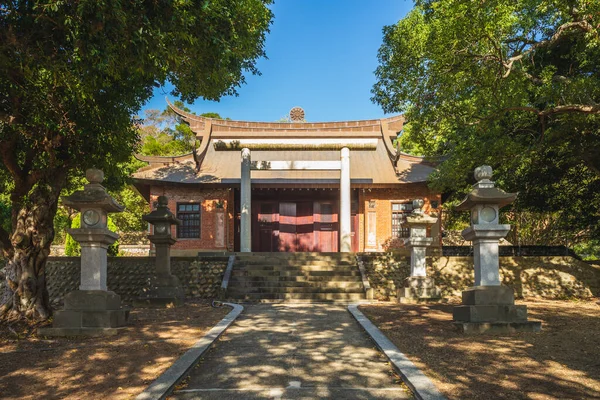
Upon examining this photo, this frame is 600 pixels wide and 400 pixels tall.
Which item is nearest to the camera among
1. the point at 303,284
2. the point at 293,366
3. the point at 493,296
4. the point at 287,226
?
the point at 293,366

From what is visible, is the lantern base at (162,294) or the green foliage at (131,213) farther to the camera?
the green foliage at (131,213)

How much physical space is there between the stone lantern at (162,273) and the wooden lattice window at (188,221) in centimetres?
818

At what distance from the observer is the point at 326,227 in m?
21.5

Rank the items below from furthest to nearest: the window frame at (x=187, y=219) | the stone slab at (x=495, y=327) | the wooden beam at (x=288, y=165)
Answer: the window frame at (x=187, y=219), the wooden beam at (x=288, y=165), the stone slab at (x=495, y=327)

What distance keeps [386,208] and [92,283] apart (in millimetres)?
15055

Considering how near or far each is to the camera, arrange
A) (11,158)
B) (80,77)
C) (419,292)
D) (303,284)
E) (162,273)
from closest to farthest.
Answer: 1. (80,77)
2. (11,158)
3. (162,273)
4. (419,292)
5. (303,284)

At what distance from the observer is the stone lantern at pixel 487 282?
7449mm

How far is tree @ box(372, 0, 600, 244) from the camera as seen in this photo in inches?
350

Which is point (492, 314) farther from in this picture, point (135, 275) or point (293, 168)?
point (293, 168)

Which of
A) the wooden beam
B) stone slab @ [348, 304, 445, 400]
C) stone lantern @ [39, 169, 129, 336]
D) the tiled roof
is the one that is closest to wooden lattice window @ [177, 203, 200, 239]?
the tiled roof

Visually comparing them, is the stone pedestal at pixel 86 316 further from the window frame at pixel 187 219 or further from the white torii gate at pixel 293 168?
the window frame at pixel 187 219

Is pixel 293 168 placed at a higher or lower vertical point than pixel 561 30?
lower

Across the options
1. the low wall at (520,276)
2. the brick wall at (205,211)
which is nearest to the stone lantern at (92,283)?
the low wall at (520,276)

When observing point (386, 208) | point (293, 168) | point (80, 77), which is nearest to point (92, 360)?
point (80, 77)
